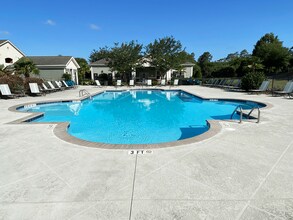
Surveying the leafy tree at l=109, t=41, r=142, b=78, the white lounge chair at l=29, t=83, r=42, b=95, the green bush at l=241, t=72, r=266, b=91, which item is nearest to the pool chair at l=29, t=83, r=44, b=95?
the white lounge chair at l=29, t=83, r=42, b=95

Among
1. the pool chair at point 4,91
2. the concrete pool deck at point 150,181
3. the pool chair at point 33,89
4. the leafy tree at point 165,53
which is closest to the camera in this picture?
the concrete pool deck at point 150,181

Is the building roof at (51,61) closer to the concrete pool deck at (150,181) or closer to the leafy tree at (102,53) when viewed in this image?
the leafy tree at (102,53)

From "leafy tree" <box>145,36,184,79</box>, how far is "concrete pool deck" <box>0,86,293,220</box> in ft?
89.1

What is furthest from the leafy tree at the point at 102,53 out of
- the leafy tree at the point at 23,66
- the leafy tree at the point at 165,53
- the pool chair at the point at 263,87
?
the pool chair at the point at 263,87

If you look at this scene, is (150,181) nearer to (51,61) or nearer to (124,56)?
(124,56)

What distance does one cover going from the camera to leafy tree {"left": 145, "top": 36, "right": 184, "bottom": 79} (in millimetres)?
30766

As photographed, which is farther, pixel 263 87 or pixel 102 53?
pixel 102 53

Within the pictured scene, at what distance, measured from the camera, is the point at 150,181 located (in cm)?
299

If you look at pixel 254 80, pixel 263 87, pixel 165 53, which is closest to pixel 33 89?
pixel 254 80

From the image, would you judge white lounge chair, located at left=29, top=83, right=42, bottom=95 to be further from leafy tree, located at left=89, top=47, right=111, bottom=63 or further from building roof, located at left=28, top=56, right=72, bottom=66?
A: leafy tree, located at left=89, top=47, right=111, bottom=63

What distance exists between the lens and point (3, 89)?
546 inches

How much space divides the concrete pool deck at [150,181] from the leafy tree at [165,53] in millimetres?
27171

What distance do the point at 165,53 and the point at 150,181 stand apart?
30.4 metres

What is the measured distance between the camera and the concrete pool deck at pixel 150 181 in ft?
7.70
